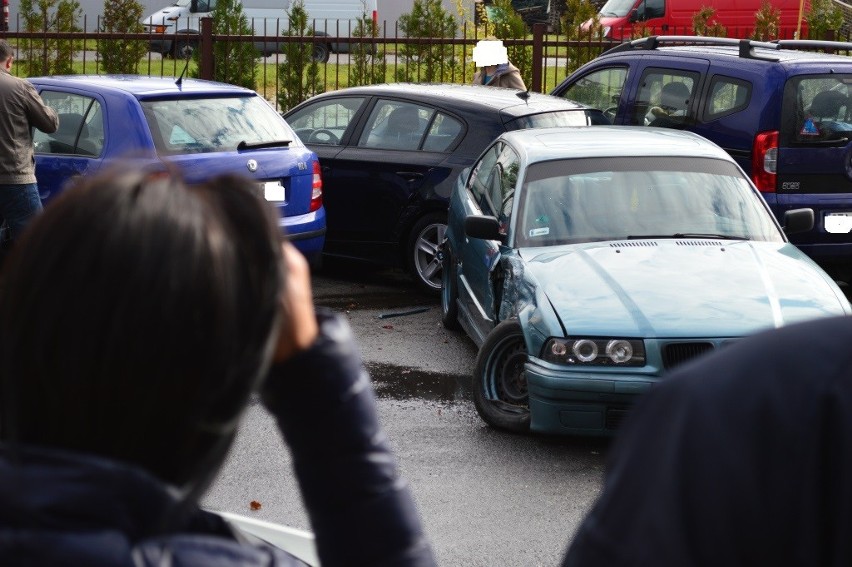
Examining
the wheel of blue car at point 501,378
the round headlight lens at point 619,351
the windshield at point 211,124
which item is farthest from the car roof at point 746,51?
the round headlight lens at point 619,351

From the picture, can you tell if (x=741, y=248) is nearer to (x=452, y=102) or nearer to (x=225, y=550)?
(x=452, y=102)

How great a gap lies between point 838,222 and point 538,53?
815 centimetres

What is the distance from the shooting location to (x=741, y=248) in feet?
22.7

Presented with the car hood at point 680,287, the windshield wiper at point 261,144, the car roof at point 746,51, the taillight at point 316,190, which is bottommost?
the car hood at point 680,287

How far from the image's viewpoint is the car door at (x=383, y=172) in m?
10.1

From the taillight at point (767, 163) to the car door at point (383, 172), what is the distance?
86.5 inches

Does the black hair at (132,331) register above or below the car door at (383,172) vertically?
above

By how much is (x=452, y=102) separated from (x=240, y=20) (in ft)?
25.6

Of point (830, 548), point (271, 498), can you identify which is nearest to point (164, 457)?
point (830, 548)

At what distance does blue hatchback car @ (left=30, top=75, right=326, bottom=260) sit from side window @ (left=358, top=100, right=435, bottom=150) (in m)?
0.72

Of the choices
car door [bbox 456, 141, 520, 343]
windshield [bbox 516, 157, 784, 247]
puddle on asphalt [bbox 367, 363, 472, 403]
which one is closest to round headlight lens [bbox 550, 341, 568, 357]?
car door [bbox 456, 141, 520, 343]

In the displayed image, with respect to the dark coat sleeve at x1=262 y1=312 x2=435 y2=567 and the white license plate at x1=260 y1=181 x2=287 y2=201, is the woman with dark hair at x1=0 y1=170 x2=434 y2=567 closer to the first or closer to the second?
the dark coat sleeve at x1=262 y1=312 x2=435 y2=567

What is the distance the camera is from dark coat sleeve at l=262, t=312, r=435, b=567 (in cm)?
140

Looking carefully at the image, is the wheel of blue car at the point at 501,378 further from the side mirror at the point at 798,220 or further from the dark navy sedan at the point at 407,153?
the dark navy sedan at the point at 407,153
